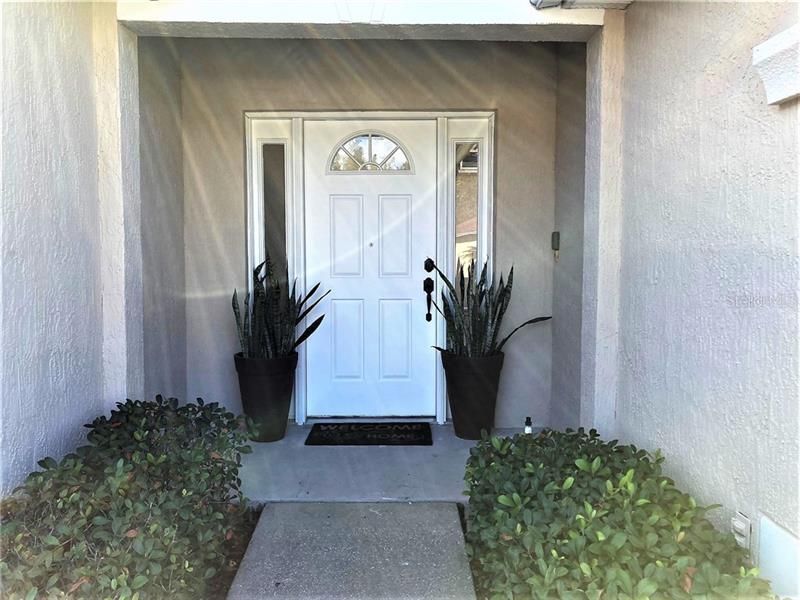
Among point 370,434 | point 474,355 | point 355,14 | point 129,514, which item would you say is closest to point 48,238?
point 129,514

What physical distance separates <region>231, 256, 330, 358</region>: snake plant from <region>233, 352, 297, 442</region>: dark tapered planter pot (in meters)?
0.09

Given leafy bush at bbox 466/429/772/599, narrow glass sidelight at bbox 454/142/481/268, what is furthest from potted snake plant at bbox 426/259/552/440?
leafy bush at bbox 466/429/772/599

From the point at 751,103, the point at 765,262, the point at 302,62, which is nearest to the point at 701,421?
the point at 765,262

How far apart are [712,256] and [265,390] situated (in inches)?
99.5

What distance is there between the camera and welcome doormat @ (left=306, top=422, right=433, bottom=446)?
3551 millimetres

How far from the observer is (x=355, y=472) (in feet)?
10.1

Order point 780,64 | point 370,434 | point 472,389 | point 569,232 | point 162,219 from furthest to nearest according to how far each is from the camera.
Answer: point 370,434 → point 472,389 → point 569,232 → point 162,219 → point 780,64

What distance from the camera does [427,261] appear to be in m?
3.87

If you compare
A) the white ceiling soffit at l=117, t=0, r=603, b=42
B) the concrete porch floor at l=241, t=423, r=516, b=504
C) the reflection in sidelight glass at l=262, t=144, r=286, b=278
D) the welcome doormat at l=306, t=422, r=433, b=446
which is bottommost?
the concrete porch floor at l=241, t=423, r=516, b=504

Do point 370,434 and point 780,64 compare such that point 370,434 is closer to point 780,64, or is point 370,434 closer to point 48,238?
point 48,238

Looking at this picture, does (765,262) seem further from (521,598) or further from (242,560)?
(242,560)

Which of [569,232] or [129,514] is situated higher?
[569,232]

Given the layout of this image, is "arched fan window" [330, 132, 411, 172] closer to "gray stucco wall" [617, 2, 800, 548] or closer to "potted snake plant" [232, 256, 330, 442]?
"potted snake plant" [232, 256, 330, 442]

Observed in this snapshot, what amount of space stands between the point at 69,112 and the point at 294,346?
183 centimetres
